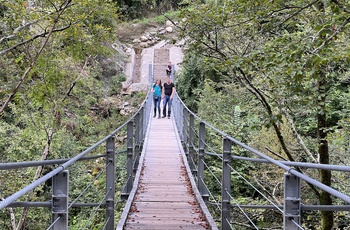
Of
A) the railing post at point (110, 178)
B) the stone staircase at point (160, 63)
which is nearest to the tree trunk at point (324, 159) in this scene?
the railing post at point (110, 178)

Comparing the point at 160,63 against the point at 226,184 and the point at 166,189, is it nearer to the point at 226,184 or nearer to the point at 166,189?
the point at 166,189

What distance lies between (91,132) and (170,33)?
13.8m

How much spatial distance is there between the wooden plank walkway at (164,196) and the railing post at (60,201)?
6.48 feet

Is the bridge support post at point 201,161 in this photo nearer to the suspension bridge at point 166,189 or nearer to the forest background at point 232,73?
the suspension bridge at point 166,189

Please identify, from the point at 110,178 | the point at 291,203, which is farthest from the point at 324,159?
the point at 291,203

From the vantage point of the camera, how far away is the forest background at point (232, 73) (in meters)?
4.64

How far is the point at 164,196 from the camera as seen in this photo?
507 cm

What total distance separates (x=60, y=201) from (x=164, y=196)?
338cm

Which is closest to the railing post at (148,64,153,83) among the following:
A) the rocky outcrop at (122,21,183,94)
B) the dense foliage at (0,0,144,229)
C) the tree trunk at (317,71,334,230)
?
the rocky outcrop at (122,21,183,94)

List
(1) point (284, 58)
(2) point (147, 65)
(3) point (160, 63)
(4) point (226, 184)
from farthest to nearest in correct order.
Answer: (3) point (160, 63), (2) point (147, 65), (1) point (284, 58), (4) point (226, 184)

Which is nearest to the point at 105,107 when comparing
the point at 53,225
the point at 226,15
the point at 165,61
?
the point at 165,61

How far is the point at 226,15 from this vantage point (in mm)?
5785

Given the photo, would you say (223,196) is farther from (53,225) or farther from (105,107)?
(105,107)

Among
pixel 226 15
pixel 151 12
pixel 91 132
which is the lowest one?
pixel 91 132
